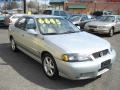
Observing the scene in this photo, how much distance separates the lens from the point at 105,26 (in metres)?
14.1

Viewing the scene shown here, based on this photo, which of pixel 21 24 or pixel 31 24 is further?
pixel 21 24

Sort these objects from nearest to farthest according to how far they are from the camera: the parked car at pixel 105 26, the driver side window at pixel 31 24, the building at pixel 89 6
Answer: the driver side window at pixel 31 24 → the parked car at pixel 105 26 → the building at pixel 89 6

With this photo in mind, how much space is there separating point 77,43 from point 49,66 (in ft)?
2.93

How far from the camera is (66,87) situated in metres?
5.26

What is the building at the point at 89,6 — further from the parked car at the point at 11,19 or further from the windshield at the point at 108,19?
the windshield at the point at 108,19

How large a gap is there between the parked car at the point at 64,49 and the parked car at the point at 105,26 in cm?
731

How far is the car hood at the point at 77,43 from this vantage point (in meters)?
5.21

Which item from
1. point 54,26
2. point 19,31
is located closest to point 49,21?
point 54,26

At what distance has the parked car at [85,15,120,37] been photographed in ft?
46.1

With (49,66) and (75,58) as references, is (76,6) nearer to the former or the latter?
(49,66)

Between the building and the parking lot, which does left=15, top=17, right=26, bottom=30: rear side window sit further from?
the building

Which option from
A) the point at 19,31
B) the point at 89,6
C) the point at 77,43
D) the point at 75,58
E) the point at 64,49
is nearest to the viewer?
the point at 75,58

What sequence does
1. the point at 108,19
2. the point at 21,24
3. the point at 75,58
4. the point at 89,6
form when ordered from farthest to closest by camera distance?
the point at 89,6, the point at 108,19, the point at 21,24, the point at 75,58

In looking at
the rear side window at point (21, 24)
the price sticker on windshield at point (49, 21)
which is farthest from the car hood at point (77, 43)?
the rear side window at point (21, 24)
